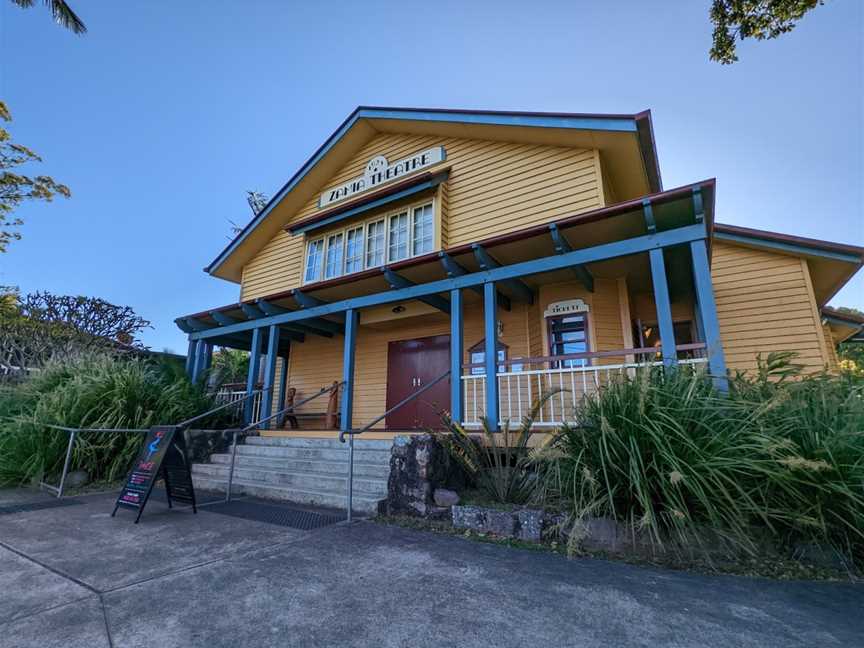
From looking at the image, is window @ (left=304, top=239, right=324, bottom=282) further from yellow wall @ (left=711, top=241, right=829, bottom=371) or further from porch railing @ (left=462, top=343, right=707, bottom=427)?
yellow wall @ (left=711, top=241, right=829, bottom=371)

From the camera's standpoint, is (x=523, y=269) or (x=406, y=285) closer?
(x=523, y=269)

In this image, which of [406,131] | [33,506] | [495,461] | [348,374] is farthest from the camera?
[406,131]

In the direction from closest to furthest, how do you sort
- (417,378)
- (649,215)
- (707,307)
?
(707,307) < (649,215) < (417,378)

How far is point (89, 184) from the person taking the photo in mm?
15367

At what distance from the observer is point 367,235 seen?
879cm

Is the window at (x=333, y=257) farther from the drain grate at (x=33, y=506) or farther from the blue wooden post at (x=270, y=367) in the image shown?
the drain grate at (x=33, y=506)

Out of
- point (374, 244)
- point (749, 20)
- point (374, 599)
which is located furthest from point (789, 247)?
point (374, 599)

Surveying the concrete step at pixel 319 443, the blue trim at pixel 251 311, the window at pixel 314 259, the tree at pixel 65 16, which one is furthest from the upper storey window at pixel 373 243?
the tree at pixel 65 16

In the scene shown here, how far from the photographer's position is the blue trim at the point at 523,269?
4.70 m

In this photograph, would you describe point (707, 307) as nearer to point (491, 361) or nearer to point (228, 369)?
point (491, 361)

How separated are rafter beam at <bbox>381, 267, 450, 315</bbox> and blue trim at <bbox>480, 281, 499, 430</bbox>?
129cm

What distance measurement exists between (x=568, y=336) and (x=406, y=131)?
5944mm

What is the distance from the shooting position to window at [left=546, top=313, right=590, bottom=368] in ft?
21.2

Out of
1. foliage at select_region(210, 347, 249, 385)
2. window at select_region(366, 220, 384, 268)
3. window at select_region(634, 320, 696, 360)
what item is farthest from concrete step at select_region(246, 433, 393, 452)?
window at select_region(634, 320, 696, 360)
